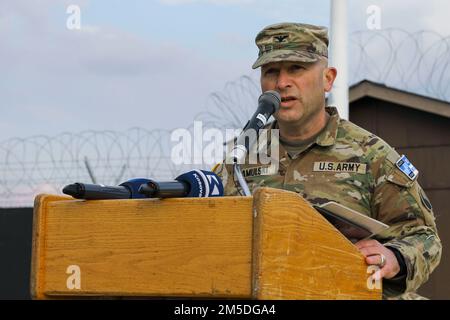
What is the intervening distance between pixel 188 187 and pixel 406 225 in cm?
100

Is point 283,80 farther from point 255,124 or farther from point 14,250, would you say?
point 14,250

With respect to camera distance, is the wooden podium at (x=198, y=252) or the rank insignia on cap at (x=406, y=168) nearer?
the wooden podium at (x=198, y=252)

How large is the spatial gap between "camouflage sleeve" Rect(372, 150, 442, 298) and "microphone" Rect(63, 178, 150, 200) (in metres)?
0.85

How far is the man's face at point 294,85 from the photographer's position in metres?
3.49

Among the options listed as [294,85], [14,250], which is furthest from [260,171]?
[14,250]

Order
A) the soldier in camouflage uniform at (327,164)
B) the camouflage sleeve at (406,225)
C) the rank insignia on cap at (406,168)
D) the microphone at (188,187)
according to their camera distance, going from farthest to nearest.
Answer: the rank insignia on cap at (406,168)
the soldier in camouflage uniform at (327,164)
the camouflage sleeve at (406,225)
the microphone at (188,187)

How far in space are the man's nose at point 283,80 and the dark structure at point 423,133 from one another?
650 centimetres

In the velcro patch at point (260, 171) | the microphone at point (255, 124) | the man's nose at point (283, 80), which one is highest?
the man's nose at point (283, 80)

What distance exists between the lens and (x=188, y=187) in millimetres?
2615

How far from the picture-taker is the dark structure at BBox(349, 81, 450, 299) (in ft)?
32.3

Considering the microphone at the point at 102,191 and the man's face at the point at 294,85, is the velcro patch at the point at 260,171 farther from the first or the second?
the microphone at the point at 102,191

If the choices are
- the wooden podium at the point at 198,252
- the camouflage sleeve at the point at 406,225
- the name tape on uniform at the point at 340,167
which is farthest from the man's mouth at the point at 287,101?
the wooden podium at the point at 198,252
